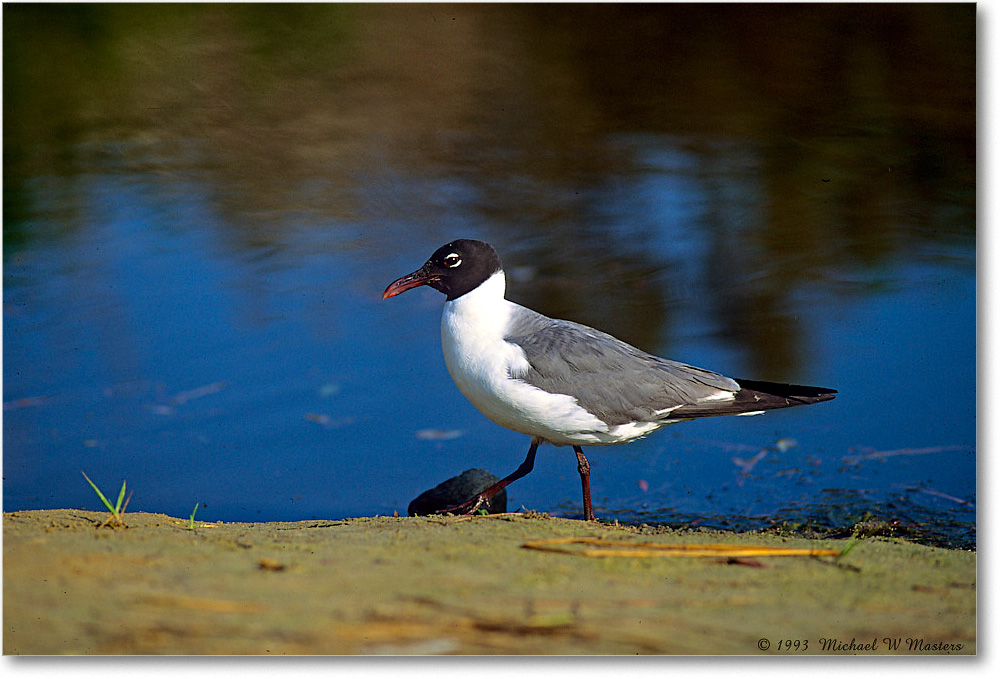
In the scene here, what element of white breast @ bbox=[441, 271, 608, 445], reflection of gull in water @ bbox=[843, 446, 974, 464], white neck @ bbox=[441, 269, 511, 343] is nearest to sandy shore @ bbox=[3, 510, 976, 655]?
white breast @ bbox=[441, 271, 608, 445]

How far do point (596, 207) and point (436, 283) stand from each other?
267 centimetres

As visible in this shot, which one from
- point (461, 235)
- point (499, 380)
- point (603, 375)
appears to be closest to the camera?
point (499, 380)

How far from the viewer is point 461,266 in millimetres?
4277

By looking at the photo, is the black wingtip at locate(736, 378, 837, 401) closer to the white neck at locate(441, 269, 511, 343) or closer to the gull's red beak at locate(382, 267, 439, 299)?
the white neck at locate(441, 269, 511, 343)

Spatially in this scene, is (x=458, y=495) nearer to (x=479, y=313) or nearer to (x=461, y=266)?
(x=479, y=313)

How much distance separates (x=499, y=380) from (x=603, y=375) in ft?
1.44

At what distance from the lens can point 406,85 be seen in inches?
219

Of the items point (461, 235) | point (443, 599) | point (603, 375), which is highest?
point (461, 235)

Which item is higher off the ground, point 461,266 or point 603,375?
point 461,266

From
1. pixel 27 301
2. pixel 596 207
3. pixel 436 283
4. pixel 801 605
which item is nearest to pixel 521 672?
pixel 801 605

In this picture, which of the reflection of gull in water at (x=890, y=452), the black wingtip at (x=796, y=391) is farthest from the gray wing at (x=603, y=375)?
the reflection of gull in water at (x=890, y=452)

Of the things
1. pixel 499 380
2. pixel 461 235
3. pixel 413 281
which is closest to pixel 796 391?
pixel 499 380

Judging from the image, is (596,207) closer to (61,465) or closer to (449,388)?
(449,388)

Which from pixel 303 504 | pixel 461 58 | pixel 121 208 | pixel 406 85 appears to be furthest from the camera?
pixel 121 208
